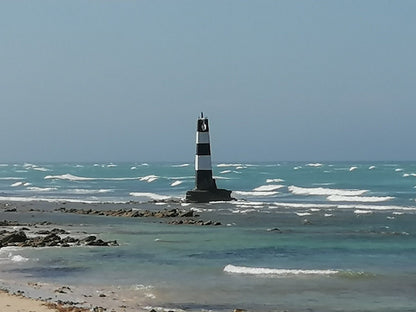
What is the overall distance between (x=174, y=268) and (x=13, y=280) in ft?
14.0

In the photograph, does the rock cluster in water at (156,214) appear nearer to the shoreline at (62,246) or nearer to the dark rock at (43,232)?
the shoreline at (62,246)

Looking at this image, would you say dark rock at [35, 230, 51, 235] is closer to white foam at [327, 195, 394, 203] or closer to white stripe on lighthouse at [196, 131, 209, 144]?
white stripe on lighthouse at [196, 131, 209, 144]

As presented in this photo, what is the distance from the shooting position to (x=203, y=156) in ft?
155

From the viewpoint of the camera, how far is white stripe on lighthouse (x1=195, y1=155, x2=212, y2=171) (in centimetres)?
4681

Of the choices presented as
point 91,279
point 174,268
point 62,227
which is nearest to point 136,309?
point 91,279

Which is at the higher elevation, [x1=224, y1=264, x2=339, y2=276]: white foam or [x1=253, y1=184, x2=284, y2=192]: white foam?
[x1=253, y1=184, x2=284, y2=192]: white foam

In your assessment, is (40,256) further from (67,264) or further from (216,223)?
(216,223)

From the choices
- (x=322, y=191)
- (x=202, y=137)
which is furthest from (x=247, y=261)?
(x=322, y=191)

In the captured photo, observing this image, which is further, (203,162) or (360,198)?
(360,198)

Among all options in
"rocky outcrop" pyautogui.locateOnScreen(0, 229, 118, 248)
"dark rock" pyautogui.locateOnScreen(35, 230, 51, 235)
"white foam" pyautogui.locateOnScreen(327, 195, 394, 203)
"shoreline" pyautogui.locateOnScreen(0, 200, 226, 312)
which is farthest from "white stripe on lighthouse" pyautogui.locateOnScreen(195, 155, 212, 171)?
"rocky outcrop" pyautogui.locateOnScreen(0, 229, 118, 248)

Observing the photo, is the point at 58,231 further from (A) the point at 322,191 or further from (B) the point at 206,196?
(A) the point at 322,191

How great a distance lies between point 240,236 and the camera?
30.2 metres

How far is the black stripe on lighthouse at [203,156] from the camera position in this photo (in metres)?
46.9

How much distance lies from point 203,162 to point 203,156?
0.38 metres
